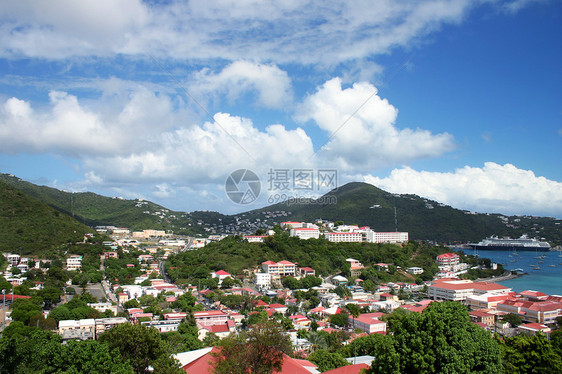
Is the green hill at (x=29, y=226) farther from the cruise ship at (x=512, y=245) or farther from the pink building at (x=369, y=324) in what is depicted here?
the cruise ship at (x=512, y=245)

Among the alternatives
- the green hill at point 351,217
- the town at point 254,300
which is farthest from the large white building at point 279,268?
the green hill at point 351,217

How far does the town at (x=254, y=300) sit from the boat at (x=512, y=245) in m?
24.5

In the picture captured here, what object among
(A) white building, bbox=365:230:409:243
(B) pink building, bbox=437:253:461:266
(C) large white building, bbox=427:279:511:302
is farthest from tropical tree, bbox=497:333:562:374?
(A) white building, bbox=365:230:409:243

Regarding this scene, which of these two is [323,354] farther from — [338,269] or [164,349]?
[338,269]

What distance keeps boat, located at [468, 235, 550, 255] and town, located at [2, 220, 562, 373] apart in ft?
80.2

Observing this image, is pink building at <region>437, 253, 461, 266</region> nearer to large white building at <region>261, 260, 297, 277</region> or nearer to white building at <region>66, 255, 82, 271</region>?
large white building at <region>261, 260, 297, 277</region>

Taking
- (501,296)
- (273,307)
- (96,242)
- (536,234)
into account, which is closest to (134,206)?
(96,242)

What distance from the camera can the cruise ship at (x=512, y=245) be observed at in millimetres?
57750

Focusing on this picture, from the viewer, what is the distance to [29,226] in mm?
29328

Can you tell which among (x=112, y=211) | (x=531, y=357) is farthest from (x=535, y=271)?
(x=112, y=211)

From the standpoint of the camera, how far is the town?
13.9 m

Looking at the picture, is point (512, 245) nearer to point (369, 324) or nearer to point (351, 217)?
point (351, 217)

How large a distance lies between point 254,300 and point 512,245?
52.7 metres

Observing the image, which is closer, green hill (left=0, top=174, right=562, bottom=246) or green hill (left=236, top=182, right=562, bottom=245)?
green hill (left=0, top=174, right=562, bottom=246)
